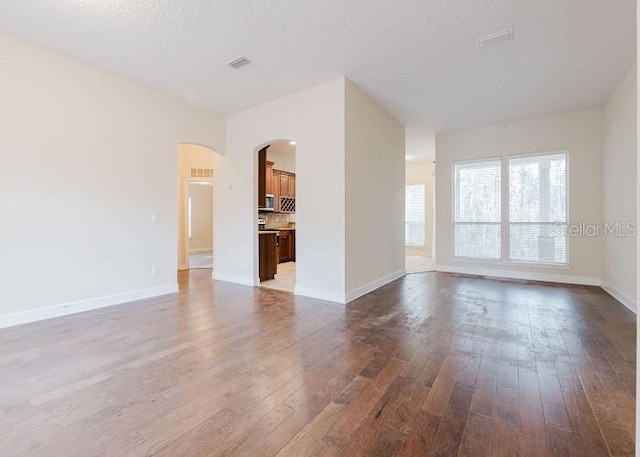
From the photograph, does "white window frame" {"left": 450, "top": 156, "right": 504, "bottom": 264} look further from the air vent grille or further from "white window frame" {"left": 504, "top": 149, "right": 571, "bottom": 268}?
the air vent grille

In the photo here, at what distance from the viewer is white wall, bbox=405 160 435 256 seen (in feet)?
32.4

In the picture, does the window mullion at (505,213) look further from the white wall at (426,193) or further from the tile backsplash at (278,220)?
the tile backsplash at (278,220)

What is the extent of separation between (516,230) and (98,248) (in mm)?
7138

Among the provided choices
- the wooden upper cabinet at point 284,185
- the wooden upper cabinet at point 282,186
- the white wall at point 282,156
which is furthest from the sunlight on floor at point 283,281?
the white wall at point 282,156

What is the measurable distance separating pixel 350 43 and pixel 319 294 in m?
3.18

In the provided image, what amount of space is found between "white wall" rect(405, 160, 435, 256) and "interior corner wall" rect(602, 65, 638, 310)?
499 centimetres

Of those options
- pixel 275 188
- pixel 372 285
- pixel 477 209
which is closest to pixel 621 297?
pixel 477 209

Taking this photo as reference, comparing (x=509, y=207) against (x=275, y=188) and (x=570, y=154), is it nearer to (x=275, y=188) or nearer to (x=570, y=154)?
(x=570, y=154)

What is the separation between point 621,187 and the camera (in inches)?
165

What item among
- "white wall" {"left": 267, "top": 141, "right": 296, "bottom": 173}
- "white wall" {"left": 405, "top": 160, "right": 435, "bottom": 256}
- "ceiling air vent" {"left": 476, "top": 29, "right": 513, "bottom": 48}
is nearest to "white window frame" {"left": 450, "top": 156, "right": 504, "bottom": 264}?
"white wall" {"left": 405, "top": 160, "right": 435, "bottom": 256}

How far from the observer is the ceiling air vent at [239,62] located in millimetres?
3557

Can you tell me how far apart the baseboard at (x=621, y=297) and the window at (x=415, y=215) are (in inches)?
211

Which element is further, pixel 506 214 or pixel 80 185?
pixel 506 214

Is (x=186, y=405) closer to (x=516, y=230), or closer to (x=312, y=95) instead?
(x=312, y=95)
